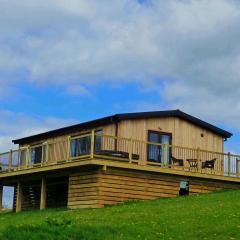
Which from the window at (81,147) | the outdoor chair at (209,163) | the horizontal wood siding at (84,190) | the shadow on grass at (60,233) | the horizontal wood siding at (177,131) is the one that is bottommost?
the shadow on grass at (60,233)

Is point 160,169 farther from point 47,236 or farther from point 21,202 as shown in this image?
point 47,236

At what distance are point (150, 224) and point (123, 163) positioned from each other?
8.92 m

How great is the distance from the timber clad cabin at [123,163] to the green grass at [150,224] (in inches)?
133

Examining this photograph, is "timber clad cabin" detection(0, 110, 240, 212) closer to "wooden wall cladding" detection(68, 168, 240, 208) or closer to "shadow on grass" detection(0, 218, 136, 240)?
"wooden wall cladding" detection(68, 168, 240, 208)

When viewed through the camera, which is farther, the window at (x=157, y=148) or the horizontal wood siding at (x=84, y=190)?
the window at (x=157, y=148)

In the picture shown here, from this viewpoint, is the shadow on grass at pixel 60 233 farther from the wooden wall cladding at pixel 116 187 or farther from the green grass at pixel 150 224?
the wooden wall cladding at pixel 116 187

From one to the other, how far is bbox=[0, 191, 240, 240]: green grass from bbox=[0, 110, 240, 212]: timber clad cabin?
339 cm

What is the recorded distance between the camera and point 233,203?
69.3ft

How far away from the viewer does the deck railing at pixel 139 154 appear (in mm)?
27438

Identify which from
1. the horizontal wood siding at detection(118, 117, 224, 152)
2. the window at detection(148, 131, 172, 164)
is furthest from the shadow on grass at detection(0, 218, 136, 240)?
the horizontal wood siding at detection(118, 117, 224, 152)

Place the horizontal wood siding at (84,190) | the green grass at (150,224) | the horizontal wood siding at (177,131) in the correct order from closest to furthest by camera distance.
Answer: the green grass at (150,224) < the horizontal wood siding at (84,190) < the horizontal wood siding at (177,131)

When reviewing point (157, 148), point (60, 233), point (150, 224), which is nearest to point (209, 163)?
point (157, 148)

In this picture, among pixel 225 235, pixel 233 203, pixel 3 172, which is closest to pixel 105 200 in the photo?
pixel 233 203

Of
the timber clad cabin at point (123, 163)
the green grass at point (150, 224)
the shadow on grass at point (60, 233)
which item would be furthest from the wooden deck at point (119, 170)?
the shadow on grass at point (60, 233)
